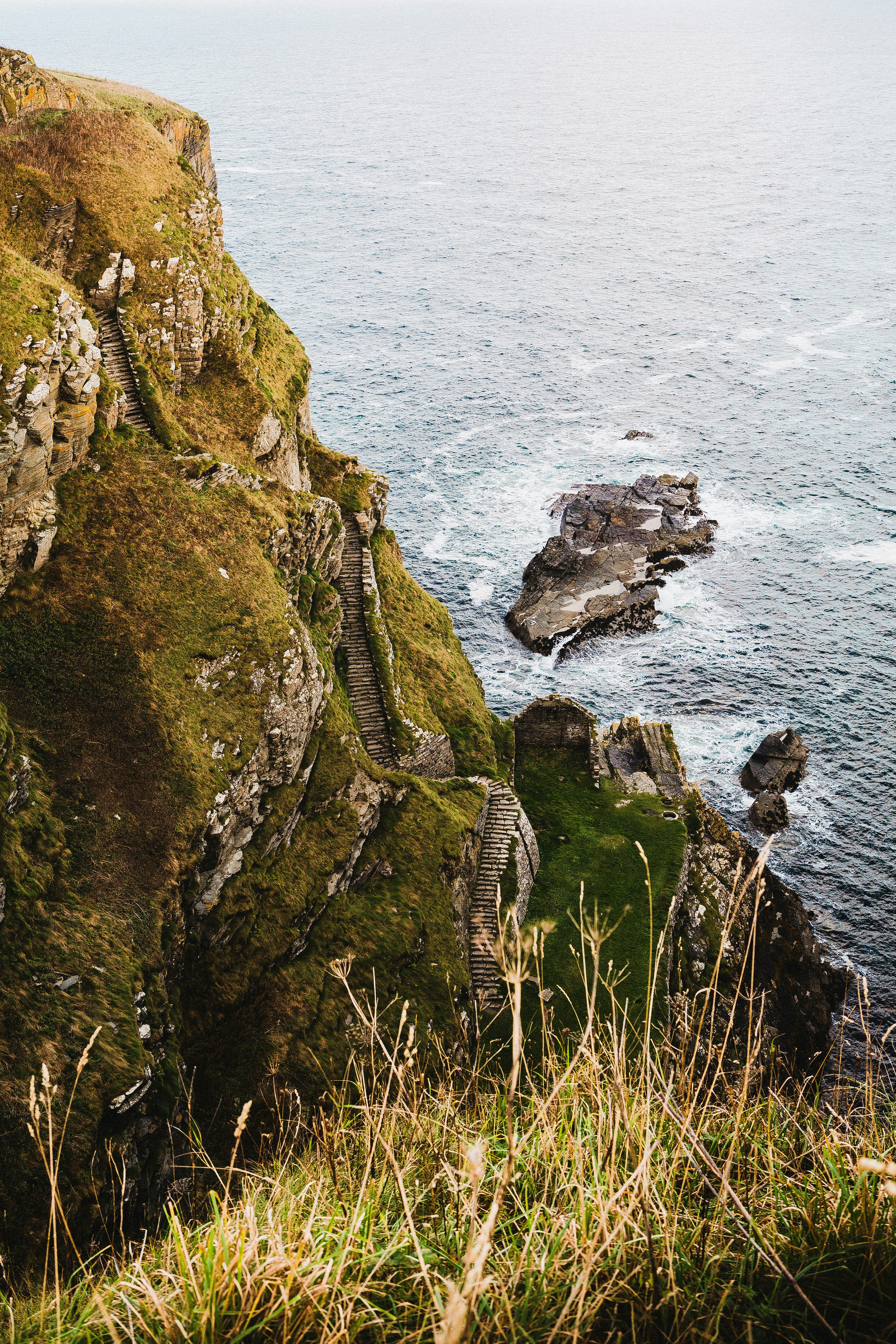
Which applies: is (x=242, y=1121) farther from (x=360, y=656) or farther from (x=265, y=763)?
(x=360, y=656)

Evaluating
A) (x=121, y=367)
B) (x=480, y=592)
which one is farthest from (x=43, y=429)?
(x=480, y=592)

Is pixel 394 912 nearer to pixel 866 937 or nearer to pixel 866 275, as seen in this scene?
pixel 866 937

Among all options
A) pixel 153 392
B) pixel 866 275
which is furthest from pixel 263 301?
pixel 866 275

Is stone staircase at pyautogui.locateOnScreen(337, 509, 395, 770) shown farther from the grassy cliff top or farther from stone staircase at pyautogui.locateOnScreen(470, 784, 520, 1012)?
the grassy cliff top

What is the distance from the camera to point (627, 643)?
75.3m

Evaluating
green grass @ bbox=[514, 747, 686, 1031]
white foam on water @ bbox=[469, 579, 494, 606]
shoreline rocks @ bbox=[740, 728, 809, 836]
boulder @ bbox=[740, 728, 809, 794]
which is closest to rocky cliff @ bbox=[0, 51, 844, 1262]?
green grass @ bbox=[514, 747, 686, 1031]

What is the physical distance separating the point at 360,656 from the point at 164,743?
16.4m

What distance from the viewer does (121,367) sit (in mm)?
44594

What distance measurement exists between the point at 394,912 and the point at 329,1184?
102 feet

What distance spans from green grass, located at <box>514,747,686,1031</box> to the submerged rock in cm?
2267

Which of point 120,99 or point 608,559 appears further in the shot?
point 608,559

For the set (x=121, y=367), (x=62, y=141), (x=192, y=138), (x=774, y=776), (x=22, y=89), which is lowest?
(x=774, y=776)

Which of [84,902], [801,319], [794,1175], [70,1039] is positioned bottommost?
[70,1039]

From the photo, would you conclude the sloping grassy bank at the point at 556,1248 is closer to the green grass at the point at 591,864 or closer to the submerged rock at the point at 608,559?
the green grass at the point at 591,864
